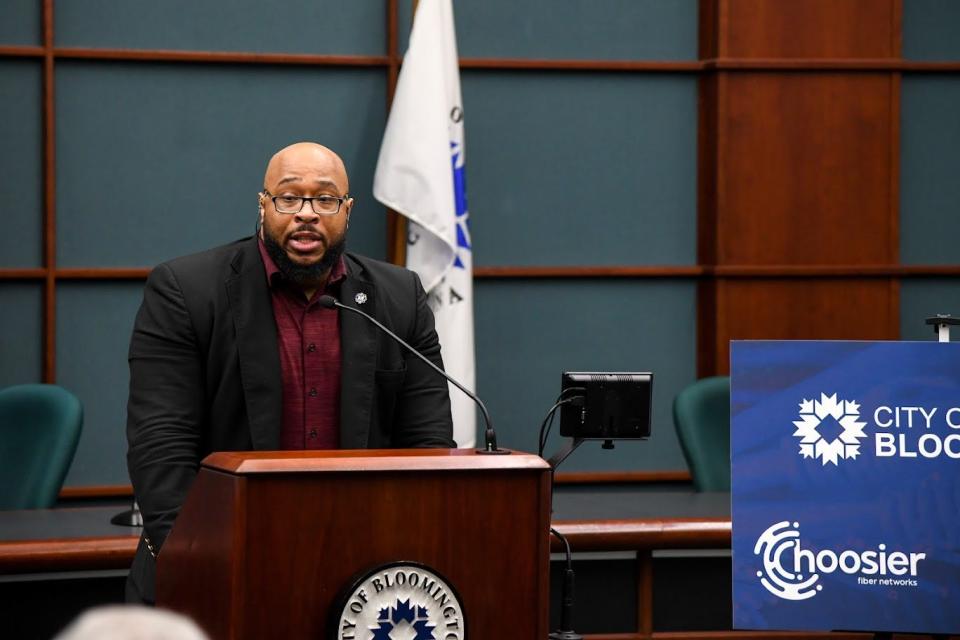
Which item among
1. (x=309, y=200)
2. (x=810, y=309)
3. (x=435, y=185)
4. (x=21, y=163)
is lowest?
Answer: (x=810, y=309)

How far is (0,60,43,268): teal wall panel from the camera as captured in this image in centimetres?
468

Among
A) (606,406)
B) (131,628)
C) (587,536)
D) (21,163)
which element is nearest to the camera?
(131,628)

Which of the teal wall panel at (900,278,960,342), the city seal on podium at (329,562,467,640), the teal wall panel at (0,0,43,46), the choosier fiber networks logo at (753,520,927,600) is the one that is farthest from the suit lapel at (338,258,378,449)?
the teal wall panel at (900,278,960,342)

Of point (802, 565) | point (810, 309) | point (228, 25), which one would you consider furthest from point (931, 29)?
point (802, 565)

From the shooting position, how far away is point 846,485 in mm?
2287

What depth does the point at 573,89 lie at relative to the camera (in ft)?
16.6

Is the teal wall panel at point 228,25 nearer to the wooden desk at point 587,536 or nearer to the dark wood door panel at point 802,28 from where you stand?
the dark wood door panel at point 802,28

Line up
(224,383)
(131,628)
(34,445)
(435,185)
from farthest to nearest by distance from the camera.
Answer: (435,185) < (34,445) < (224,383) < (131,628)

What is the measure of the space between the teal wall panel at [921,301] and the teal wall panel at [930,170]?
9cm

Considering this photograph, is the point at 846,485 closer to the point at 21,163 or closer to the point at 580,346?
the point at 580,346

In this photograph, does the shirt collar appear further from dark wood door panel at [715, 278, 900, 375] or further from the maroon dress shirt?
dark wood door panel at [715, 278, 900, 375]

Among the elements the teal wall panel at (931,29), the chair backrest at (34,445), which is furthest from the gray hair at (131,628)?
the teal wall panel at (931,29)

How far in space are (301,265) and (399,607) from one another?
757mm

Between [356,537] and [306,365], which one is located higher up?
[306,365]
